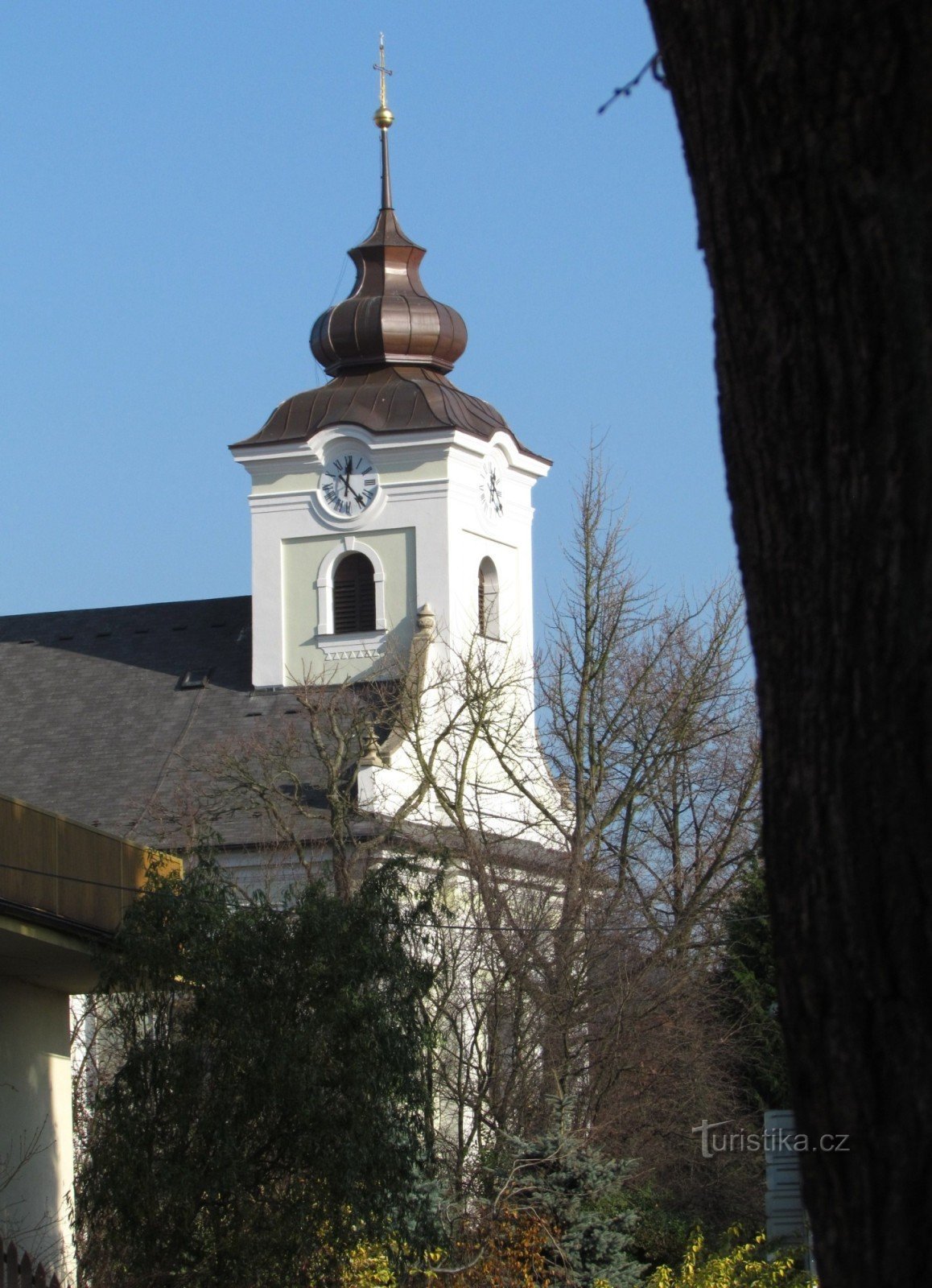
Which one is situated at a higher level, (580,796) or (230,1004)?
(580,796)

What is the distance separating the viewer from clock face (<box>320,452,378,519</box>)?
42094 mm

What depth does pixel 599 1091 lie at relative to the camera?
27.6 m

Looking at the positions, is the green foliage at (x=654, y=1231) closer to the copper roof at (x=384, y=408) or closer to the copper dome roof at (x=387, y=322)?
the copper roof at (x=384, y=408)

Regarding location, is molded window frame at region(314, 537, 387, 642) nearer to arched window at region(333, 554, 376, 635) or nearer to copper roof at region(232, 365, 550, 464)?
arched window at region(333, 554, 376, 635)

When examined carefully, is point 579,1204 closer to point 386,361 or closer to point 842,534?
point 842,534

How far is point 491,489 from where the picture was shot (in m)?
42.9

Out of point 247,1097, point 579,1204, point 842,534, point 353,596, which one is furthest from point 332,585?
point 842,534

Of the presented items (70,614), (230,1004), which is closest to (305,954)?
(230,1004)

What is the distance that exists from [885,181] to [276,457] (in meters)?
40.3

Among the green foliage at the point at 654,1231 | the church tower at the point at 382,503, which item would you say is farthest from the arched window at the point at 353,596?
the green foliage at the point at 654,1231

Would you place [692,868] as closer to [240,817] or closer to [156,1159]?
[240,817]

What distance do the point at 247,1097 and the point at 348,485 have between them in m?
28.1

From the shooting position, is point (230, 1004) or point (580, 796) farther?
point (580, 796)

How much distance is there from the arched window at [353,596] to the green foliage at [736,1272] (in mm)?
19681
